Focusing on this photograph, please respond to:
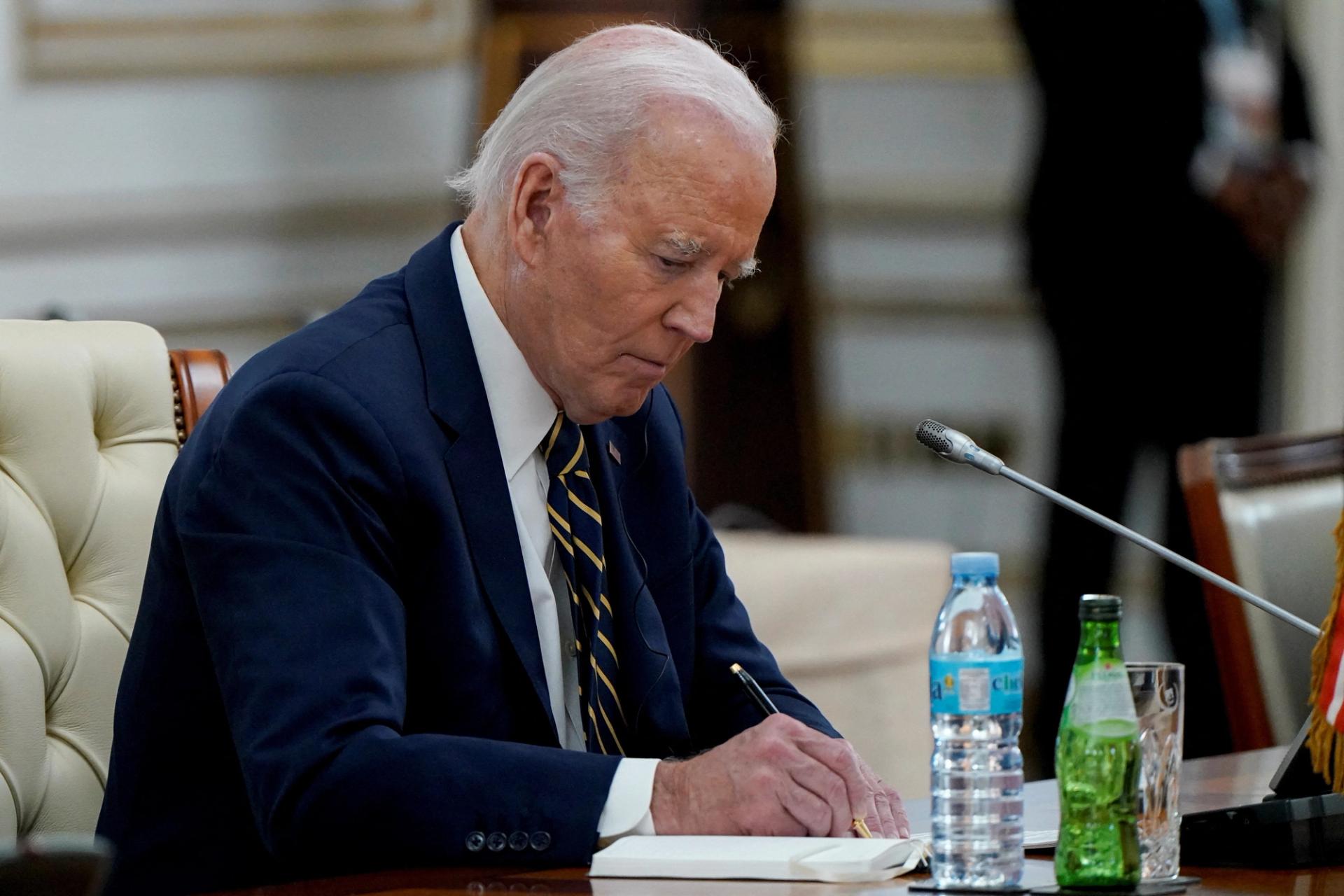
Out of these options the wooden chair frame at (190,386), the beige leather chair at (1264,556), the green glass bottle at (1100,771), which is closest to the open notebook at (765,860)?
the green glass bottle at (1100,771)

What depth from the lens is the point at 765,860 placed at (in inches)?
44.6

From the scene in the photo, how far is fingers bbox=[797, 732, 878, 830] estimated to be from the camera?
4.17 ft

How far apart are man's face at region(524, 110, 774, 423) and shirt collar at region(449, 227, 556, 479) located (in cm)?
2

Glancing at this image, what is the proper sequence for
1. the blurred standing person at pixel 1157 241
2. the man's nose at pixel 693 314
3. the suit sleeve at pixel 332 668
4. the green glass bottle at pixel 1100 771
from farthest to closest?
the blurred standing person at pixel 1157 241, the man's nose at pixel 693 314, the suit sleeve at pixel 332 668, the green glass bottle at pixel 1100 771

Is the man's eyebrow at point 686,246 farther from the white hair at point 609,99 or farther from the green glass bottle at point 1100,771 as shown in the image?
the green glass bottle at point 1100,771

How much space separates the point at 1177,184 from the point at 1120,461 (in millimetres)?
630

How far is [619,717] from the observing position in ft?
5.07

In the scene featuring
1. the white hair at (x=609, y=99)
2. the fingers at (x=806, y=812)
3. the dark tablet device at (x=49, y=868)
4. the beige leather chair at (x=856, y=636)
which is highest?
the white hair at (x=609, y=99)

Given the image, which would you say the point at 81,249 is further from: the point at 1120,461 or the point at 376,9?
the point at 1120,461

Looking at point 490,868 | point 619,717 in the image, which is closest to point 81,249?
point 619,717

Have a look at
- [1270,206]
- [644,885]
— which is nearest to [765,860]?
[644,885]

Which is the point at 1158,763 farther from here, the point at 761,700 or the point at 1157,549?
the point at 761,700

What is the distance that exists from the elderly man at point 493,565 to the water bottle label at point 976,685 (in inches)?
6.9

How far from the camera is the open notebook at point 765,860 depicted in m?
1.12
